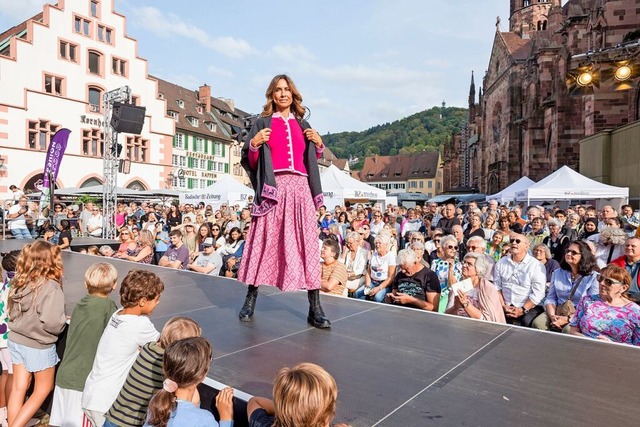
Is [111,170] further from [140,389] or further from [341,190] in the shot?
[140,389]

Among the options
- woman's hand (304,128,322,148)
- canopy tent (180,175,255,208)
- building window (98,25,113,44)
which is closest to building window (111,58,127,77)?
building window (98,25,113,44)

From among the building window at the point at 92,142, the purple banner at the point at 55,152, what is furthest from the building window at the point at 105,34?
the purple banner at the point at 55,152

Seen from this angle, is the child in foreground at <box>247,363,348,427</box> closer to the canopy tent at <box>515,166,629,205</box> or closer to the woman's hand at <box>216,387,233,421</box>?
the woman's hand at <box>216,387,233,421</box>

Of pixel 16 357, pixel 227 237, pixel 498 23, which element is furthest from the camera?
pixel 498 23

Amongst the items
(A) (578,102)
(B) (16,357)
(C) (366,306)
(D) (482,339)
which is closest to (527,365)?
(D) (482,339)

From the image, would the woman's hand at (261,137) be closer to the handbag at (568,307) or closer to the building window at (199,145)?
the handbag at (568,307)

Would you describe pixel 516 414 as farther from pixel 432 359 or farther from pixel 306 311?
pixel 306 311

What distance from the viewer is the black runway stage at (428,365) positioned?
215cm

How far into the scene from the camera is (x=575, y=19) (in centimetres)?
2306

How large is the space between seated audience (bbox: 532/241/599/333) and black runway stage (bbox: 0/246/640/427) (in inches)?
57.6

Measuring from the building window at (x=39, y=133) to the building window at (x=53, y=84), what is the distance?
1882 mm

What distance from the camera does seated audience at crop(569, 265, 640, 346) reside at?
3732 mm

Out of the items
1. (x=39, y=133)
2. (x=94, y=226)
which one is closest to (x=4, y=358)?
(x=94, y=226)

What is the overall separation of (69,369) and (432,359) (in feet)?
8.10
